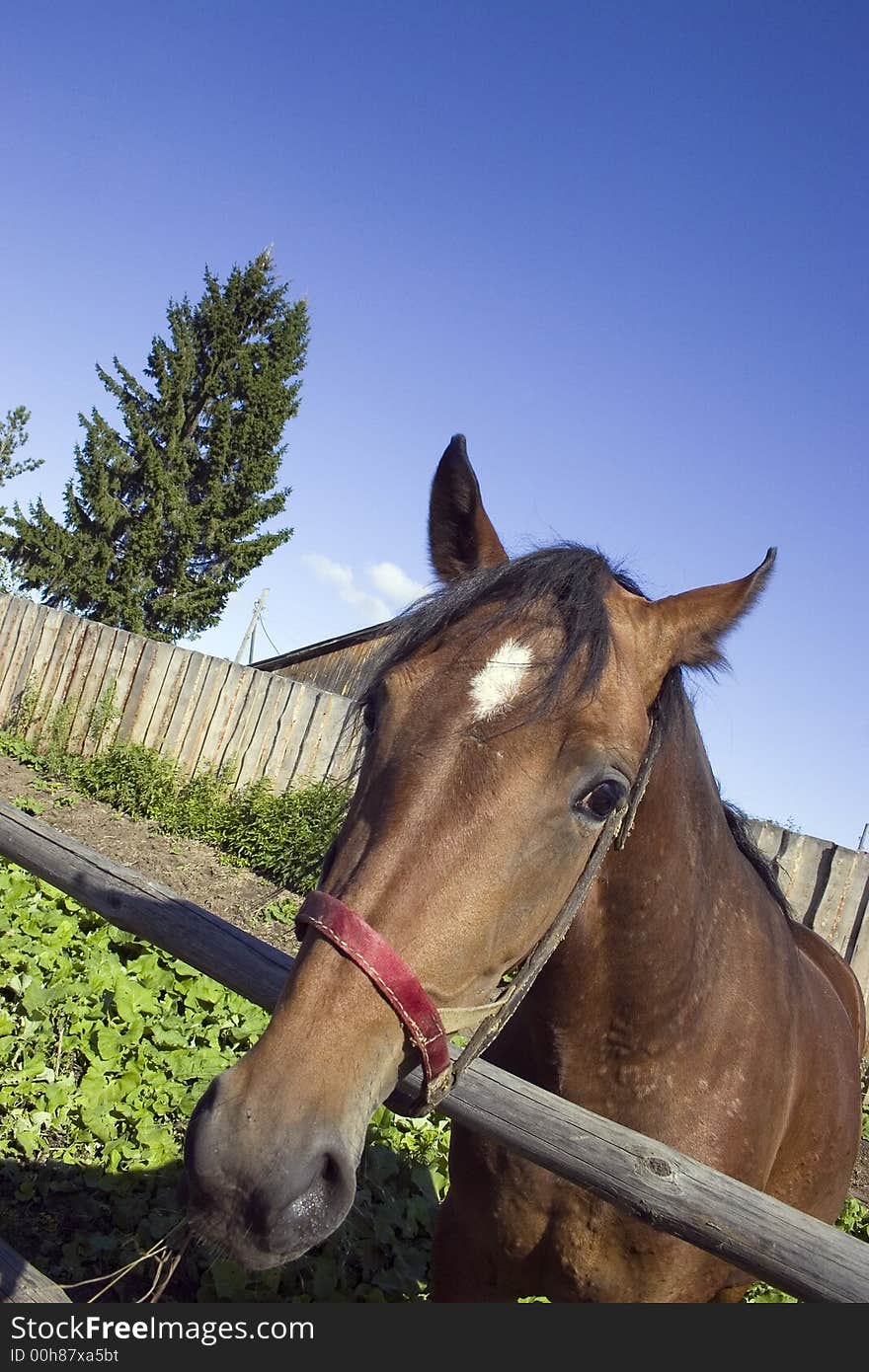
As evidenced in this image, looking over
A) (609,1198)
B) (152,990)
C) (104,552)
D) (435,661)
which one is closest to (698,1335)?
(609,1198)

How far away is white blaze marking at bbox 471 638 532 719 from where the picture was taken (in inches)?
65.6

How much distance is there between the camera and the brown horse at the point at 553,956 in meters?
1.34

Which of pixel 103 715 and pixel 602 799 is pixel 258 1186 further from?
pixel 103 715

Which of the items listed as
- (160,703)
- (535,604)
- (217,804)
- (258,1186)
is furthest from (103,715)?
(258,1186)

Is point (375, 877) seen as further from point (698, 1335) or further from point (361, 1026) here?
point (698, 1335)

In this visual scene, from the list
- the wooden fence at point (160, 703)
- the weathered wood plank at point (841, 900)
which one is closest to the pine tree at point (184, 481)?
the wooden fence at point (160, 703)

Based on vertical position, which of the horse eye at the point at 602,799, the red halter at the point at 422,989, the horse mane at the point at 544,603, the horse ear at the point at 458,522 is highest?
the horse ear at the point at 458,522

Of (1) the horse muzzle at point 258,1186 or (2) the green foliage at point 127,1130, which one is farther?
(2) the green foliage at point 127,1130

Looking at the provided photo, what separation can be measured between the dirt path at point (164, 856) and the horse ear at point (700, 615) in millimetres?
6274

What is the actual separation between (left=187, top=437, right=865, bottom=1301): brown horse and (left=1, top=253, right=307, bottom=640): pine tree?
2139cm

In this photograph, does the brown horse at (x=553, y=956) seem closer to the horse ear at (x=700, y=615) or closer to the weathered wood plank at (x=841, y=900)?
the horse ear at (x=700, y=615)

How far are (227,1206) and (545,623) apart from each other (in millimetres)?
1178

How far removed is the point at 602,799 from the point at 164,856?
26.1 ft

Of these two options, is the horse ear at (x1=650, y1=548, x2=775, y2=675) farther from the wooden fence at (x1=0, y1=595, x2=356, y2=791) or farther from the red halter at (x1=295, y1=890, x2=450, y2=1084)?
the wooden fence at (x1=0, y1=595, x2=356, y2=791)
